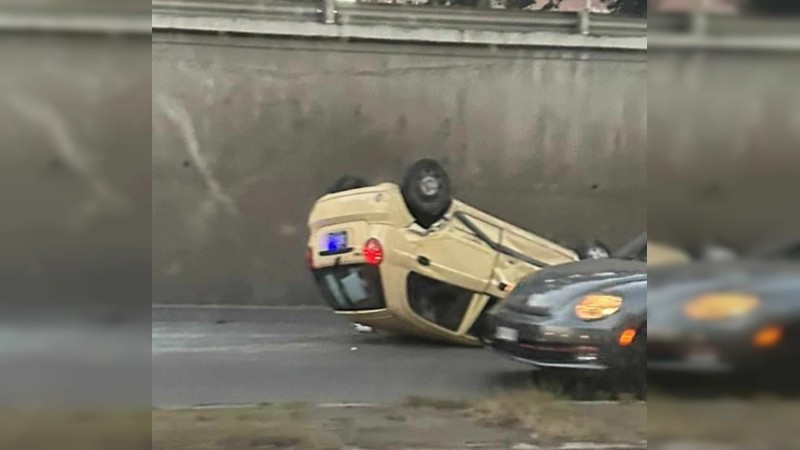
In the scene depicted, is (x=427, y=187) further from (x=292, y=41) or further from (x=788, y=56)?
(x=788, y=56)

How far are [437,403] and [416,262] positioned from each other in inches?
69.5

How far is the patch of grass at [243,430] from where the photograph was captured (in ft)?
16.3

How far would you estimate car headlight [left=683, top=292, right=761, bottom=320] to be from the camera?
285 cm

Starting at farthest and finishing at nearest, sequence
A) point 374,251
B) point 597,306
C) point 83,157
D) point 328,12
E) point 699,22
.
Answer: point 328,12 → point 374,251 → point 597,306 → point 83,157 → point 699,22

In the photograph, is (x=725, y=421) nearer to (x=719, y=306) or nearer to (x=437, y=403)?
(x=719, y=306)

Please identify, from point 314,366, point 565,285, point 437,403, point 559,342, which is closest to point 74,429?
point 437,403

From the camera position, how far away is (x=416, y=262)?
299 inches

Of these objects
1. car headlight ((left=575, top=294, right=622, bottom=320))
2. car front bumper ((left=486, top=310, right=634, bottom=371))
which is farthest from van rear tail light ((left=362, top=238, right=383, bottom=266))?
car headlight ((left=575, top=294, right=622, bottom=320))

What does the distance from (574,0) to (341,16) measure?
283 centimetres

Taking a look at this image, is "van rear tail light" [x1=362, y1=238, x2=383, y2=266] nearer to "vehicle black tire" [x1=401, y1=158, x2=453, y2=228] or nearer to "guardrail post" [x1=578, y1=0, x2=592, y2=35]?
"vehicle black tire" [x1=401, y1=158, x2=453, y2=228]

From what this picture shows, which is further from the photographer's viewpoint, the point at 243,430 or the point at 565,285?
the point at 565,285

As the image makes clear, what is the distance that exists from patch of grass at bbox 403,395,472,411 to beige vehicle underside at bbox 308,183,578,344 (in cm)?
158

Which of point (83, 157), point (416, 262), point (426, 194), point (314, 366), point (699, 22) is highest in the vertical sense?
point (699, 22)

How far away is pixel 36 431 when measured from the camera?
403 centimetres
